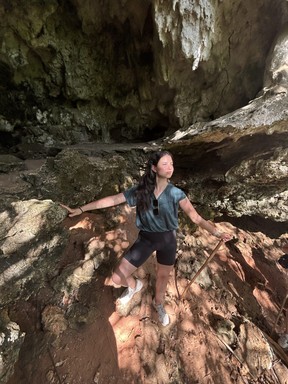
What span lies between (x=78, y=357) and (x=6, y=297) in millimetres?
1195

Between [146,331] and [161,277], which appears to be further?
[146,331]

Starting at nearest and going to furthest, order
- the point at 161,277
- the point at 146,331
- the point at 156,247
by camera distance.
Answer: the point at 156,247, the point at 161,277, the point at 146,331

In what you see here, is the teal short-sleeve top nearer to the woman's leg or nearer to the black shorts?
the black shorts

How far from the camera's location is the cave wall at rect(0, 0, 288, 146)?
176 inches

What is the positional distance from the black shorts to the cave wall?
3661 mm

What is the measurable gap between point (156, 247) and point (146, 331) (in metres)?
1.44

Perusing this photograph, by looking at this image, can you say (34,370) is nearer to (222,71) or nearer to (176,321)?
(176,321)

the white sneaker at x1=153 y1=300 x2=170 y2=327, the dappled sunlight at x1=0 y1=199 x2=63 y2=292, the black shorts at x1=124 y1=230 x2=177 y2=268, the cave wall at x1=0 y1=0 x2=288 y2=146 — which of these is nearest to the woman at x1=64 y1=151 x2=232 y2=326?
the black shorts at x1=124 y1=230 x2=177 y2=268

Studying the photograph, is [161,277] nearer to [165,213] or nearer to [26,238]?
[165,213]

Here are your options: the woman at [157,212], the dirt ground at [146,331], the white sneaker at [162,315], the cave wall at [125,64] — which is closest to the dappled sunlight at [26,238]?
the woman at [157,212]

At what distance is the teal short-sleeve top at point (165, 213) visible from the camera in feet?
8.66

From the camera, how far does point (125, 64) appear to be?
664cm

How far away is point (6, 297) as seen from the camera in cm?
251

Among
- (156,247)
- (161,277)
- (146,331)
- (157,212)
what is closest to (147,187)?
(157,212)
